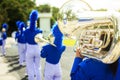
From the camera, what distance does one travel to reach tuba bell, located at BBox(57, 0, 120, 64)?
2373mm

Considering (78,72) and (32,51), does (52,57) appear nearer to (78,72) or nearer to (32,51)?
(32,51)

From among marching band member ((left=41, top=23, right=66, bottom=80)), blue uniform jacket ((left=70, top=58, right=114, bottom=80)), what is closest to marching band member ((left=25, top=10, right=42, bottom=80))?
marching band member ((left=41, top=23, right=66, bottom=80))

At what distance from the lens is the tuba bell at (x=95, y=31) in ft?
7.79

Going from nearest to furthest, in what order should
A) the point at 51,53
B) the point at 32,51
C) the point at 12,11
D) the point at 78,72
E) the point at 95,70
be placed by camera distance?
the point at 95,70, the point at 78,72, the point at 51,53, the point at 32,51, the point at 12,11

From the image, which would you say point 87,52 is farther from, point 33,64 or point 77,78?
point 33,64

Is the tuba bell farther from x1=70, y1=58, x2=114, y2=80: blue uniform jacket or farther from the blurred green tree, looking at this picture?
the blurred green tree

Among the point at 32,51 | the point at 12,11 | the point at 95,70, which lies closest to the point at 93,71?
the point at 95,70

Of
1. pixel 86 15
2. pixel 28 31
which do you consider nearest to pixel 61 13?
pixel 86 15

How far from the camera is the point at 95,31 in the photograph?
2709 millimetres

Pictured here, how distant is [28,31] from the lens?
891cm

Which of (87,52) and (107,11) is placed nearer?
(107,11)

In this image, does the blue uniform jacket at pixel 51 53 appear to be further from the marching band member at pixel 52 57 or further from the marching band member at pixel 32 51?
the marching band member at pixel 32 51

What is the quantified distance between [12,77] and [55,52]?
489cm

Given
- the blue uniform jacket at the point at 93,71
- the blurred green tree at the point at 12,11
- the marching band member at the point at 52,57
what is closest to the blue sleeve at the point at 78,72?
the blue uniform jacket at the point at 93,71
